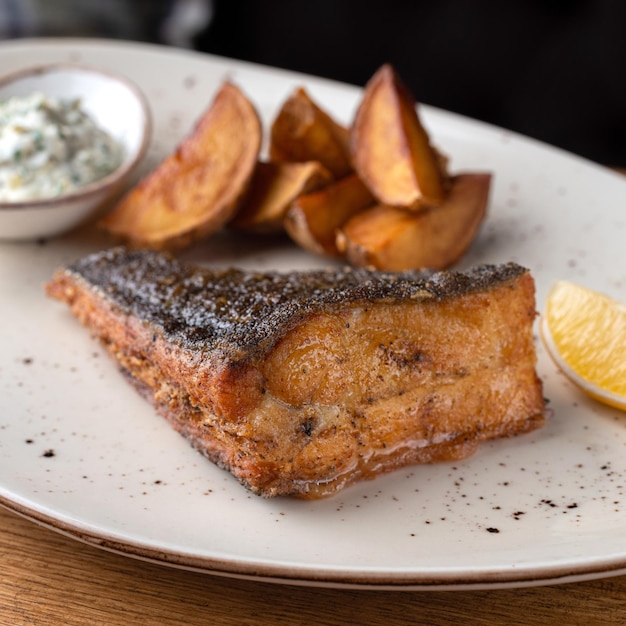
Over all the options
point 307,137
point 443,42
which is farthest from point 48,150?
point 443,42

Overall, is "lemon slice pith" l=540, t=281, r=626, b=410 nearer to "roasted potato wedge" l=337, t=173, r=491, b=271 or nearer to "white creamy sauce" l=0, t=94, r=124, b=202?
"roasted potato wedge" l=337, t=173, r=491, b=271

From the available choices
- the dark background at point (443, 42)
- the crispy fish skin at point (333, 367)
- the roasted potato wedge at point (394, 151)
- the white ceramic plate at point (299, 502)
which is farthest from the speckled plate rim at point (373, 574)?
the dark background at point (443, 42)

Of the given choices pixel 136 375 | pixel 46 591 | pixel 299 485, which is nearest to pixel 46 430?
pixel 136 375

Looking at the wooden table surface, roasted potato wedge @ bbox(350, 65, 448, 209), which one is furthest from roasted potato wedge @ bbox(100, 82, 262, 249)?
the wooden table surface

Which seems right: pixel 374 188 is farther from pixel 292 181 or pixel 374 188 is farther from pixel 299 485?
pixel 299 485

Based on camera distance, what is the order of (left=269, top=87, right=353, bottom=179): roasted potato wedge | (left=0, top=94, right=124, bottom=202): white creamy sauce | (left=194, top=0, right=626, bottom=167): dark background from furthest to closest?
(left=194, top=0, right=626, bottom=167): dark background
(left=269, top=87, right=353, bottom=179): roasted potato wedge
(left=0, top=94, right=124, bottom=202): white creamy sauce

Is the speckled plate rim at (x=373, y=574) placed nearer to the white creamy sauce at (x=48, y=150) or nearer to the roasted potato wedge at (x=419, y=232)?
the roasted potato wedge at (x=419, y=232)

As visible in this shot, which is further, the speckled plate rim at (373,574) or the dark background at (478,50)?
the dark background at (478,50)
